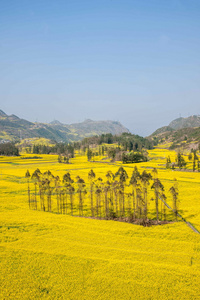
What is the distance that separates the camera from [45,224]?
Result: 158 ft

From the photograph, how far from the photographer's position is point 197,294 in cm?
2630

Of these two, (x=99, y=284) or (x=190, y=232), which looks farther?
(x=190, y=232)

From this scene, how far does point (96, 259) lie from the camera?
33469 mm

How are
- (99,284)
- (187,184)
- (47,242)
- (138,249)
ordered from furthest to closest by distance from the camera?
(187,184) < (47,242) < (138,249) < (99,284)

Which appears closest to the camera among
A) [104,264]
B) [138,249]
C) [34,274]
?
[34,274]

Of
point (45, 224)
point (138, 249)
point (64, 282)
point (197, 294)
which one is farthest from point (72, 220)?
point (197, 294)

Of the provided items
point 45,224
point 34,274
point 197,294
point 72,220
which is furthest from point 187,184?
point 34,274

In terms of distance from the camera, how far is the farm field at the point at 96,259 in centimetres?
2709

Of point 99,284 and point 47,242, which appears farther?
point 47,242

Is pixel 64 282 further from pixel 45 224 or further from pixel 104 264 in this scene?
pixel 45 224

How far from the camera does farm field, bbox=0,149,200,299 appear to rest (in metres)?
27.1

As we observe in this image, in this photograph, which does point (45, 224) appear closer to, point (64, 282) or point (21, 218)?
point (21, 218)

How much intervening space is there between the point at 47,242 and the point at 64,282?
11.8m

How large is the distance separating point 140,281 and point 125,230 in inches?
676
